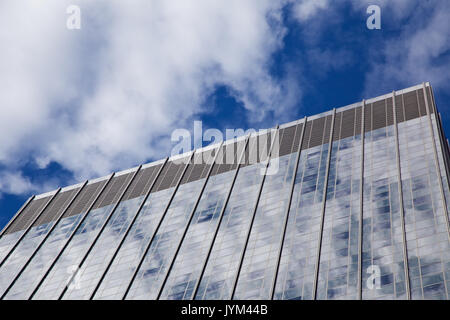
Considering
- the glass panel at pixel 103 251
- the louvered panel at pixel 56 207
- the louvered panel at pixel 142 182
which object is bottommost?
the glass panel at pixel 103 251

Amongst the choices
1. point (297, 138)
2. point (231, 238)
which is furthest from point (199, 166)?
point (231, 238)

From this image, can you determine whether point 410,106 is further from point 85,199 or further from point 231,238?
point 85,199

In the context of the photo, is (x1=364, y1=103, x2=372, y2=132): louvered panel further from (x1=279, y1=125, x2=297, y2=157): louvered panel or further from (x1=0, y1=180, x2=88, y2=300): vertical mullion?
(x1=0, y1=180, x2=88, y2=300): vertical mullion

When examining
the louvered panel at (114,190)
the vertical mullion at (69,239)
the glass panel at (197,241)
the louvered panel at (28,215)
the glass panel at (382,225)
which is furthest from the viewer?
the louvered panel at (28,215)

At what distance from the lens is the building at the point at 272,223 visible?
146 ft

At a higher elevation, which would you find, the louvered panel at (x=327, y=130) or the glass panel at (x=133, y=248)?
the louvered panel at (x=327, y=130)

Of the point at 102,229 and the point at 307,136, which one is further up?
the point at 307,136

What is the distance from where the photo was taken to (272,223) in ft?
184

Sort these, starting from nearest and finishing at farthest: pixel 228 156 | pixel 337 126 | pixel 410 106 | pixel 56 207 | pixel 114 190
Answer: pixel 410 106
pixel 337 126
pixel 228 156
pixel 114 190
pixel 56 207

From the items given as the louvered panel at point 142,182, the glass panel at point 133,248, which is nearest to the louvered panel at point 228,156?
the glass panel at point 133,248

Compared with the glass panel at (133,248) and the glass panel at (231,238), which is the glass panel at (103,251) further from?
the glass panel at (231,238)

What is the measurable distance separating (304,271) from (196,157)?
41.2 meters

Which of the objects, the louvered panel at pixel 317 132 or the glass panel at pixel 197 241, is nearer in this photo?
the glass panel at pixel 197 241
